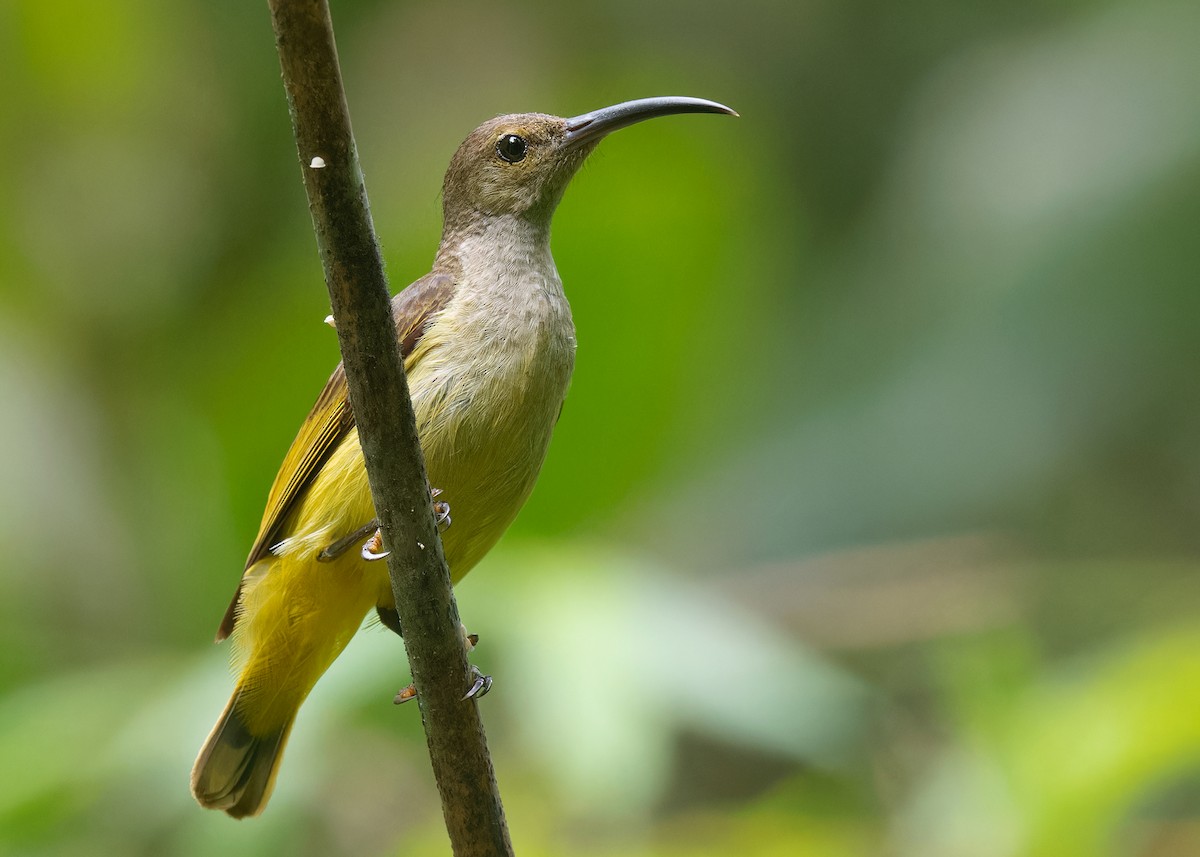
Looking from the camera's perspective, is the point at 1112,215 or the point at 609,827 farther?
the point at 1112,215

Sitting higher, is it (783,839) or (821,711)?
(821,711)

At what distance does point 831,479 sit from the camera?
6.60m

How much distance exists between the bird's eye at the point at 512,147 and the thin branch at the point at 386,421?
2019 millimetres

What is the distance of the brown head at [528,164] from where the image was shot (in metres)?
4.47

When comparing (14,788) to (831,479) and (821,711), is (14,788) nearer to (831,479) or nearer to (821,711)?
(821,711)

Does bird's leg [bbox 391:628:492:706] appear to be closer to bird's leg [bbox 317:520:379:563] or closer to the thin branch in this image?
the thin branch

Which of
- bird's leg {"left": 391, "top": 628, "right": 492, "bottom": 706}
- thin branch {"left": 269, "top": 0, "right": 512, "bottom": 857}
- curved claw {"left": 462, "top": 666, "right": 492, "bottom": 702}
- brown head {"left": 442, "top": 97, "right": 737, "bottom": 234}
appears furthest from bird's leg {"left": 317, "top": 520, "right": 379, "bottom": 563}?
brown head {"left": 442, "top": 97, "right": 737, "bottom": 234}

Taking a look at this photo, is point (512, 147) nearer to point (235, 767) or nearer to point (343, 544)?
point (343, 544)

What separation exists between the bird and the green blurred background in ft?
0.47

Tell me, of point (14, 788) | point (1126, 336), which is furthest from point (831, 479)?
point (14, 788)

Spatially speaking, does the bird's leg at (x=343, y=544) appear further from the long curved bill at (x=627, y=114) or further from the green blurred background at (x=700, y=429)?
the long curved bill at (x=627, y=114)

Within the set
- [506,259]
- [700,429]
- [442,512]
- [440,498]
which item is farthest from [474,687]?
[700,429]

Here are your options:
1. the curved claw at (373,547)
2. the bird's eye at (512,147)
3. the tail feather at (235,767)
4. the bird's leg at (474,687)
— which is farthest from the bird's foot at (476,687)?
the bird's eye at (512,147)

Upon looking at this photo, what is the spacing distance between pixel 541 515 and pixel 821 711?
1298 mm
